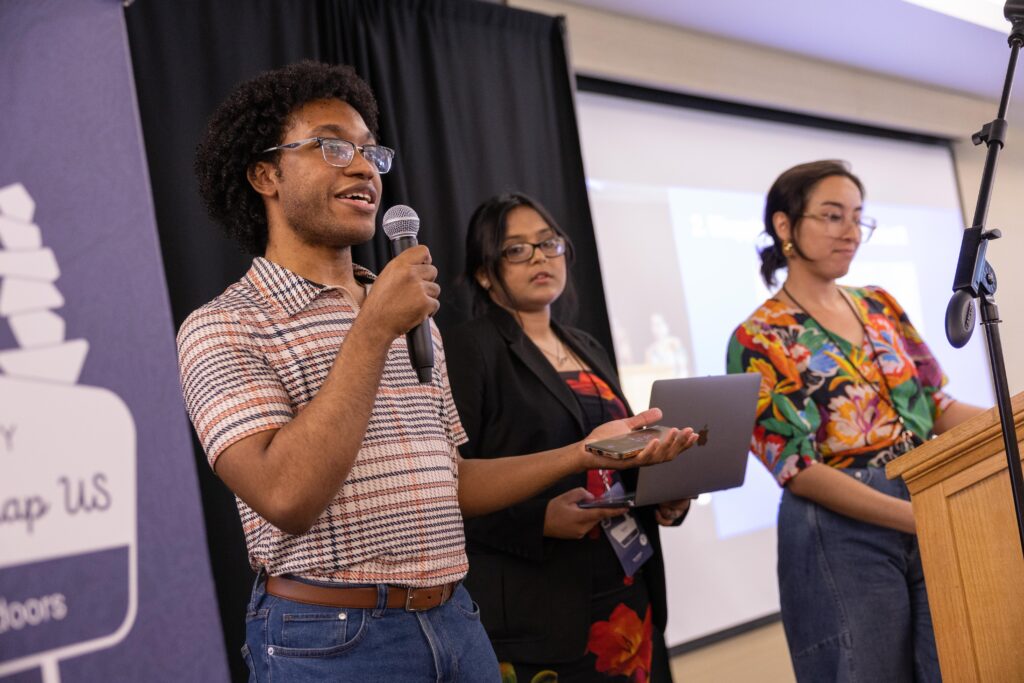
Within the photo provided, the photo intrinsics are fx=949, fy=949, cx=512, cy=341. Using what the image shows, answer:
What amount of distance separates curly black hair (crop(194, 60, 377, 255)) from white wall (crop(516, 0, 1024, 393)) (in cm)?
232

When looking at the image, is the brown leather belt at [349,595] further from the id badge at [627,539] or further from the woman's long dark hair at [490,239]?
the woman's long dark hair at [490,239]

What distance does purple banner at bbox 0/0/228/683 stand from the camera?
1.85 meters

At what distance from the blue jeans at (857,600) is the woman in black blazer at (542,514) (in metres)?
0.33

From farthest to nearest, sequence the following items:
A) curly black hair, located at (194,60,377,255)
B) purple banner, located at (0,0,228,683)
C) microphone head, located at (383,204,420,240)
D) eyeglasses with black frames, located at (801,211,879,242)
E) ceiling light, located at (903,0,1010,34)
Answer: ceiling light, located at (903,0,1010,34), eyeglasses with black frames, located at (801,211,879,242), purple banner, located at (0,0,228,683), curly black hair, located at (194,60,377,255), microphone head, located at (383,204,420,240)

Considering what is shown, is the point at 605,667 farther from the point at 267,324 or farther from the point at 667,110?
the point at 667,110

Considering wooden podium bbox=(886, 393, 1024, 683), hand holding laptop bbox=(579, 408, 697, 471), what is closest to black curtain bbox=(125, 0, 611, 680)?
hand holding laptop bbox=(579, 408, 697, 471)

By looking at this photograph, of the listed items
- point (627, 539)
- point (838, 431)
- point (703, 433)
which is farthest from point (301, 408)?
point (838, 431)

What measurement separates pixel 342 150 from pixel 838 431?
1.37 metres

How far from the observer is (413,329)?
1.36 meters

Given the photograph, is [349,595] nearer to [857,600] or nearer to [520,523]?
[520,523]

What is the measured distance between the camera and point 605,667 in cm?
205

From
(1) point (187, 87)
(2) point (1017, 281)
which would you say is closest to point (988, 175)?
(1) point (187, 87)

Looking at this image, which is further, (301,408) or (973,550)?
(973,550)

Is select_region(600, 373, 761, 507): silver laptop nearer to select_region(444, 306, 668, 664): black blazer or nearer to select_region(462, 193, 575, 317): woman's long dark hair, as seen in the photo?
select_region(444, 306, 668, 664): black blazer
